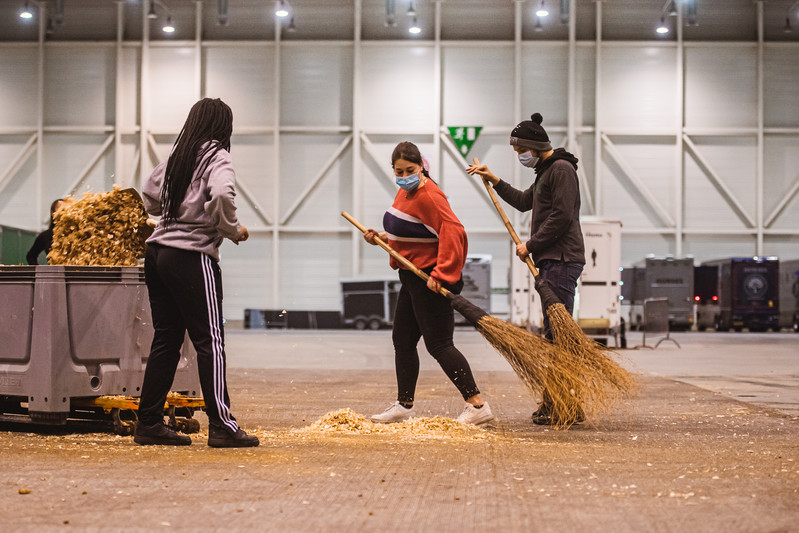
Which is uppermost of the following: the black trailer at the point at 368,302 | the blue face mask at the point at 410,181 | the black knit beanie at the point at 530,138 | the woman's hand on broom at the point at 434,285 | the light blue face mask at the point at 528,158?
the black knit beanie at the point at 530,138

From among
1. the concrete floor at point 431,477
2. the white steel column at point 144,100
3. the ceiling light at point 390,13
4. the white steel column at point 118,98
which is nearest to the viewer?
the concrete floor at point 431,477

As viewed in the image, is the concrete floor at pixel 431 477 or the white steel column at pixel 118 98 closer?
the concrete floor at pixel 431 477

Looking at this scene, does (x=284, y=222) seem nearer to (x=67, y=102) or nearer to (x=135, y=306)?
(x=67, y=102)

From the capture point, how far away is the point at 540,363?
6844 mm

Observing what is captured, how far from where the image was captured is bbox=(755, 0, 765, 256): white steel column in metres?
34.2


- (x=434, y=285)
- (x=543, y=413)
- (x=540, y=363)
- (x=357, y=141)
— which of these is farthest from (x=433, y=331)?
(x=357, y=141)

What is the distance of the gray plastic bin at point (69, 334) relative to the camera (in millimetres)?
6305

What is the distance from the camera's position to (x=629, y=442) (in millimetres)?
6184

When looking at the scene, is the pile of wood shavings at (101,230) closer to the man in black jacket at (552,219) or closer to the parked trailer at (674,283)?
the man in black jacket at (552,219)

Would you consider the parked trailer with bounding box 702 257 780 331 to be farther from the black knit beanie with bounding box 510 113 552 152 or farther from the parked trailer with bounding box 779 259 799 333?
the black knit beanie with bounding box 510 113 552 152

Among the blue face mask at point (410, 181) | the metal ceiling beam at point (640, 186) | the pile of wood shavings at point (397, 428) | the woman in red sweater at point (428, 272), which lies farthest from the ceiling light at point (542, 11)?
the pile of wood shavings at point (397, 428)

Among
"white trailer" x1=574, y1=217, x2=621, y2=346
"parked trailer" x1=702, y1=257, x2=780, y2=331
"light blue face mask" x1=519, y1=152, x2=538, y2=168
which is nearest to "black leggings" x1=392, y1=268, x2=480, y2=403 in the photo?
"light blue face mask" x1=519, y1=152, x2=538, y2=168

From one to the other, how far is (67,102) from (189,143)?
1230 inches

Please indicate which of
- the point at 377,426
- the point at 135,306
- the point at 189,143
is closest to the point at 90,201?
the point at 135,306
